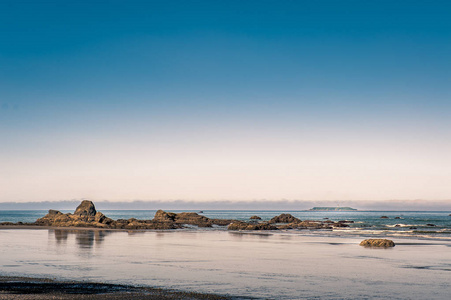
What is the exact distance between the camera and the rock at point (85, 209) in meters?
100

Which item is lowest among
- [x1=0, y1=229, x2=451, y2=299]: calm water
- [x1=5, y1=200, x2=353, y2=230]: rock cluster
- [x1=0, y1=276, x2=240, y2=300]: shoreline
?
[x1=5, y1=200, x2=353, y2=230]: rock cluster

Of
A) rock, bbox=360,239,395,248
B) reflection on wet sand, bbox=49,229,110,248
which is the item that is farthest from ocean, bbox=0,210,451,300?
reflection on wet sand, bbox=49,229,110,248

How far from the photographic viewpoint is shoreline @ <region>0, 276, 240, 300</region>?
16.0m

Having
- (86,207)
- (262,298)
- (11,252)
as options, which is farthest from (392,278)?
(86,207)

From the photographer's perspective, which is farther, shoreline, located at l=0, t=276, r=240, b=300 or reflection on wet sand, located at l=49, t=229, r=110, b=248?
reflection on wet sand, located at l=49, t=229, r=110, b=248

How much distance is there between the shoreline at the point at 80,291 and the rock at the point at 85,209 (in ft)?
281

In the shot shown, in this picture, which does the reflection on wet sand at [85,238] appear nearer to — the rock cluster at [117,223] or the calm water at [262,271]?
the calm water at [262,271]

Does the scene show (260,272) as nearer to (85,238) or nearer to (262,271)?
(262,271)

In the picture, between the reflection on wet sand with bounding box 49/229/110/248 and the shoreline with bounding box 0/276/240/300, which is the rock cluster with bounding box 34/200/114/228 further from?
the shoreline with bounding box 0/276/240/300

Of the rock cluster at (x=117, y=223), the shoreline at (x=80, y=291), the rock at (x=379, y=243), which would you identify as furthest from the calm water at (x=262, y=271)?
the rock cluster at (x=117, y=223)

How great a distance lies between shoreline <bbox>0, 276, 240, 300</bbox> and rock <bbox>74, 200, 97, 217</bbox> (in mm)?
85529

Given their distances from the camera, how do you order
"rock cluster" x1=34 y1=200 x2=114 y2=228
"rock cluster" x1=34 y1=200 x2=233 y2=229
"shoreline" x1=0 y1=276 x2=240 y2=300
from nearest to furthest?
"shoreline" x1=0 y1=276 x2=240 y2=300 → "rock cluster" x1=34 y1=200 x2=233 y2=229 → "rock cluster" x1=34 y1=200 x2=114 y2=228

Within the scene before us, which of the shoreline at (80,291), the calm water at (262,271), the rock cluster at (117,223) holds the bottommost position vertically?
the rock cluster at (117,223)

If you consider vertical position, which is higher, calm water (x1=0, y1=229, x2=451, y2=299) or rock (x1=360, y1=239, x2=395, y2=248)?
calm water (x1=0, y1=229, x2=451, y2=299)
